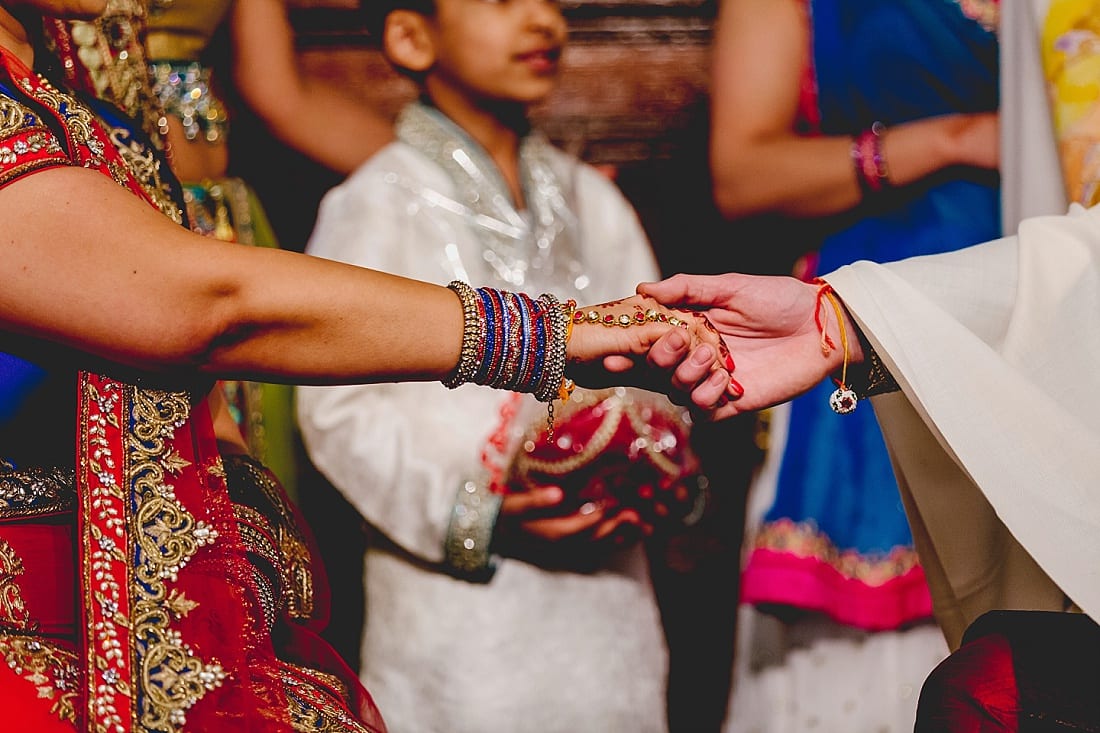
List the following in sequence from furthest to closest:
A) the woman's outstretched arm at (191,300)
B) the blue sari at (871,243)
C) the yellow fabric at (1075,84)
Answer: the blue sari at (871,243)
the yellow fabric at (1075,84)
the woman's outstretched arm at (191,300)

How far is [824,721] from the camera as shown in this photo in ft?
6.19

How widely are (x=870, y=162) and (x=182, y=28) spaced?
1036mm

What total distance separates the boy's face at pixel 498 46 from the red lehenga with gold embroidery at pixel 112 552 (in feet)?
2.59

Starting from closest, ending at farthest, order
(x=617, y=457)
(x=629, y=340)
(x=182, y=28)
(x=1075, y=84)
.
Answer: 1. (x=629, y=340)
2. (x=1075, y=84)
3. (x=617, y=457)
4. (x=182, y=28)

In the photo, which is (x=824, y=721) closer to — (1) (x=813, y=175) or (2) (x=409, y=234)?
(1) (x=813, y=175)

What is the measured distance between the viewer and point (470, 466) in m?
1.78

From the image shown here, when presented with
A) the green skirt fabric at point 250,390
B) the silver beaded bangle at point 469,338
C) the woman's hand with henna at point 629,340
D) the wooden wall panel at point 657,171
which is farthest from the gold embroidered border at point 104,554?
the wooden wall panel at point 657,171

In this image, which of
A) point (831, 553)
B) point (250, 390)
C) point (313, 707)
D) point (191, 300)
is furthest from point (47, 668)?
point (831, 553)

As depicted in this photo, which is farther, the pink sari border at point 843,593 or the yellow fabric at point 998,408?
the pink sari border at point 843,593

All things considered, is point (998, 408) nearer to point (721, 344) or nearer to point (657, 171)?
point (721, 344)

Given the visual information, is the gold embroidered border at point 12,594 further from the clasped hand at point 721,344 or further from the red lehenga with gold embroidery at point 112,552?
the clasped hand at point 721,344

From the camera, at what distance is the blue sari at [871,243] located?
184 centimetres

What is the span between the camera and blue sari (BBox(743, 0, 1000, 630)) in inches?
72.5

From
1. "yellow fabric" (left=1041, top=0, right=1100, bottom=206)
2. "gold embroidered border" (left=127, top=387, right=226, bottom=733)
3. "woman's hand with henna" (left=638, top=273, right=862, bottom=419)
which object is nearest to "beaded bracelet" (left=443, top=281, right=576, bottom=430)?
"woman's hand with henna" (left=638, top=273, right=862, bottom=419)
